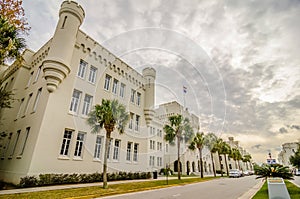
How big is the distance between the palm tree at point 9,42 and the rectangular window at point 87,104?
314 inches

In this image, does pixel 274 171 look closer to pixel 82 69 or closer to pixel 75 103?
pixel 75 103

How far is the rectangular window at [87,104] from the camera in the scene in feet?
62.4

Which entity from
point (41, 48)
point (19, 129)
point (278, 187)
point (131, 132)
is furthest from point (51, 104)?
point (278, 187)

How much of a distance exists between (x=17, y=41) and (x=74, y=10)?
8.00m

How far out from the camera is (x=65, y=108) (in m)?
16.9

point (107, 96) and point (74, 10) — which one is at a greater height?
point (74, 10)

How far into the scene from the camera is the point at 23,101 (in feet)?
65.0

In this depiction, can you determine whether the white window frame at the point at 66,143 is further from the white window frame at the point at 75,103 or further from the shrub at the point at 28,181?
the shrub at the point at 28,181

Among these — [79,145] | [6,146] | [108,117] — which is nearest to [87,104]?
[79,145]

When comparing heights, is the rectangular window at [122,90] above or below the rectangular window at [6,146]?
above

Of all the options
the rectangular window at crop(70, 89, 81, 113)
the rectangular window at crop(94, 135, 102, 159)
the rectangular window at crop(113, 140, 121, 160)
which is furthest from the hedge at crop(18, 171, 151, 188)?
the rectangular window at crop(70, 89, 81, 113)

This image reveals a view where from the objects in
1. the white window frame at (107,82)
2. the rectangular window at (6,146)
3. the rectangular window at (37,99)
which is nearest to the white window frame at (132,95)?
the white window frame at (107,82)

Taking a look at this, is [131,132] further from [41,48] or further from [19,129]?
[41,48]

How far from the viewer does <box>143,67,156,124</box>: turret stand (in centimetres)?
2828
